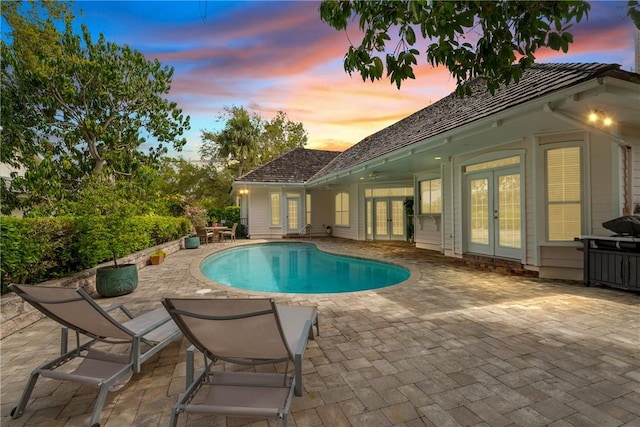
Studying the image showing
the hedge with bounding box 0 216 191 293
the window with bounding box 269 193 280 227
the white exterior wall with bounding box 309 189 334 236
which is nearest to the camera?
the hedge with bounding box 0 216 191 293

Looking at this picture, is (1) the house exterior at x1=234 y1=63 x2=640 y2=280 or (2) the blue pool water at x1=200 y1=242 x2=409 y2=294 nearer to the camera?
(1) the house exterior at x1=234 y1=63 x2=640 y2=280

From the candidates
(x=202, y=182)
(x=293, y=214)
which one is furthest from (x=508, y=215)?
(x=202, y=182)

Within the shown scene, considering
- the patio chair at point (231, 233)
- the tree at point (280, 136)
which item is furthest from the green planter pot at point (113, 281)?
the tree at point (280, 136)

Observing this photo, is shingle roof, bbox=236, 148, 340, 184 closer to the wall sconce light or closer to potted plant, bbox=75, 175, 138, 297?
potted plant, bbox=75, 175, 138, 297

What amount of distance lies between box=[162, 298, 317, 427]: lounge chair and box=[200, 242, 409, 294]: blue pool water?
4762 millimetres

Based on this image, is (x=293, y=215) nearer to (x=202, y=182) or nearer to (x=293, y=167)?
(x=293, y=167)

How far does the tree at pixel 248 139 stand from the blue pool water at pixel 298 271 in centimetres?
1371

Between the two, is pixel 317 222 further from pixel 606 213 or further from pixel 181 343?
pixel 181 343

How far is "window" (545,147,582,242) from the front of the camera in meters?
5.84

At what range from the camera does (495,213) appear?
7262 mm

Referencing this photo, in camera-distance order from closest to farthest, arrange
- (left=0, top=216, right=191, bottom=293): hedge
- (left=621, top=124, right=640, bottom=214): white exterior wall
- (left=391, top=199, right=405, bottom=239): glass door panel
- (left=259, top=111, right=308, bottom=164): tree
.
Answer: (left=0, top=216, right=191, bottom=293): hedge
(left=621, top=124, right=640, bottom=214): white exterior wall
(left=391, top=199, right=405, bottom=239): glass door panel
(left=259, top=111, right=308, bottom=164): tree

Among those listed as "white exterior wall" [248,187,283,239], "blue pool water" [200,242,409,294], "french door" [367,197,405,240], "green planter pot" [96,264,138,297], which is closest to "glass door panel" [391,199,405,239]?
"french door" [367,197,405,240]

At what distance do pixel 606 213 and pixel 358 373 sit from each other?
234 inches

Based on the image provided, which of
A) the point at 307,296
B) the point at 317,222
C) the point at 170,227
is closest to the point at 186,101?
the point at 170,227
